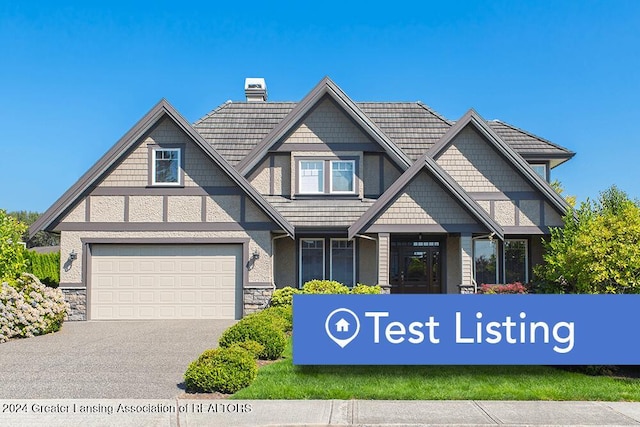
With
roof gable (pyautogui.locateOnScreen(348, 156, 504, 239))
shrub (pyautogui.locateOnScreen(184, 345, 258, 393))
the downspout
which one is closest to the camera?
shrub (pyautogui.locateOnScreen(184, 345, 258, 393))

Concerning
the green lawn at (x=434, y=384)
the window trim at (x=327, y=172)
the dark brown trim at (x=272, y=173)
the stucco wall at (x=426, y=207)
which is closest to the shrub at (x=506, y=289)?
the stucco wall at (x=426, y=207)

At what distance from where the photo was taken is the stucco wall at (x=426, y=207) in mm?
18562

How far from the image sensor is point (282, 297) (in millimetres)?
18500

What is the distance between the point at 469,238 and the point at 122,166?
35.4 ft

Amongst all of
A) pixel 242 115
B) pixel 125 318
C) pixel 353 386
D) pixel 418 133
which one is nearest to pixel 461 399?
pixel 353 386

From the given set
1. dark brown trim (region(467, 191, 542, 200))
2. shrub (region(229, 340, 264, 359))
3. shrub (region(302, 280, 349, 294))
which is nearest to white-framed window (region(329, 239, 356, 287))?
shrub (region(302, 280, 349, 294))

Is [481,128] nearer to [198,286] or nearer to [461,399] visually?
[198,286]

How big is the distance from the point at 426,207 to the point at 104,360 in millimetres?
10382

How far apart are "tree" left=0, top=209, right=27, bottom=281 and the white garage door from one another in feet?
7.72

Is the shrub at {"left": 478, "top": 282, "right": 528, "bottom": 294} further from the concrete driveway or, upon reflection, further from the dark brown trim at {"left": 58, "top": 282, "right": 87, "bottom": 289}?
the dark brown trim at {"left": 58, "top": 282, "right": 87, "bottom": 289}

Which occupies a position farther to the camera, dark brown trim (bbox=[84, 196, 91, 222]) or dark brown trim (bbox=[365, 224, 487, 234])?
dark brown trim (bbox=[84, 196, 91, 222])

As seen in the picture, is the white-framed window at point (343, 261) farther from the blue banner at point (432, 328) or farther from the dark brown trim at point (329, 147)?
the blue banner at point (432, 328)

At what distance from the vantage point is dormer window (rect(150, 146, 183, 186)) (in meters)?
19.1

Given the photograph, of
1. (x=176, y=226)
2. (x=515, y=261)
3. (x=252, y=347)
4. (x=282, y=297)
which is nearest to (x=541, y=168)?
(x=515, y=261)
